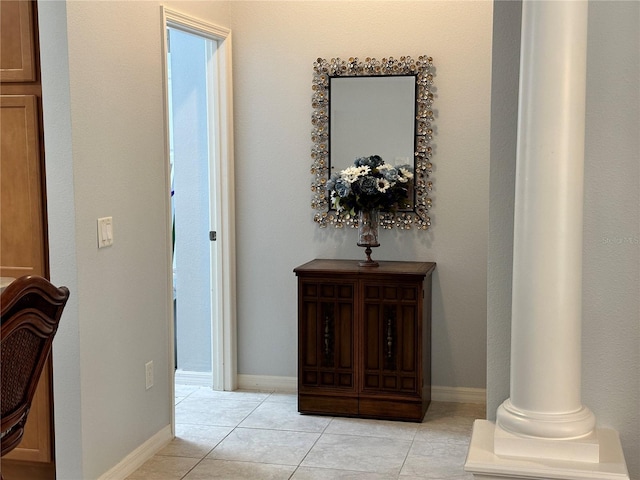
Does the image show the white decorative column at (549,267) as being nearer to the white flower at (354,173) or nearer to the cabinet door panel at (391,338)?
the cabinet door panel at (391,338)

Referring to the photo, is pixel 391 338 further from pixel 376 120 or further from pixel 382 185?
pixel 376 120

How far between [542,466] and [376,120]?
2618 mm

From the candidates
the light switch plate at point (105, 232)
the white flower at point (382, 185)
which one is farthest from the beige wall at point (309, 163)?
the light switch plate at point (105, 232)

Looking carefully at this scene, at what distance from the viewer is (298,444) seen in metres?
3.86

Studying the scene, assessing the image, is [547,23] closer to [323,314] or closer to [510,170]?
[510,170]

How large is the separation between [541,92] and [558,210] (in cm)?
34

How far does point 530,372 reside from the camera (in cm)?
233

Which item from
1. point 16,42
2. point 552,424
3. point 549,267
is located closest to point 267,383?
point 16,42

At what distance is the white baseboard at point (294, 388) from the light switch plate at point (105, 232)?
1788mm

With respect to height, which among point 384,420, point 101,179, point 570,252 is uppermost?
point 101,179

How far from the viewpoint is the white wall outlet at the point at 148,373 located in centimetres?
370

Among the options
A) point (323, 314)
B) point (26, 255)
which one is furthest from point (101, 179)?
point (323, 314)

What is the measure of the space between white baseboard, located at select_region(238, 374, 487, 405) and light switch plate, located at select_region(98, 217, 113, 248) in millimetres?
1788

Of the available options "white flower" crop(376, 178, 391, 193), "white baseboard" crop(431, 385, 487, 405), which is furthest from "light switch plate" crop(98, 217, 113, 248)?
"white baseboard" crop(431, 385, 487, 405)
